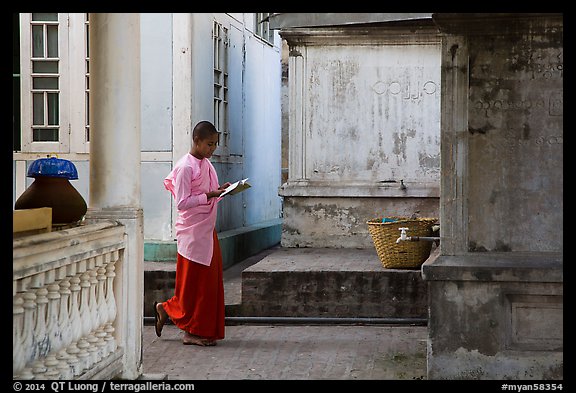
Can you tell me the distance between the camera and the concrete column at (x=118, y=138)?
20.3ft

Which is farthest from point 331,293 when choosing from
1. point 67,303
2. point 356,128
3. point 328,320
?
point 67,303

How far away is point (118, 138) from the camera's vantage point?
6.20 meters

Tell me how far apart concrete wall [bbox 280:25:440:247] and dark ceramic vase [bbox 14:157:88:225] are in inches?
240

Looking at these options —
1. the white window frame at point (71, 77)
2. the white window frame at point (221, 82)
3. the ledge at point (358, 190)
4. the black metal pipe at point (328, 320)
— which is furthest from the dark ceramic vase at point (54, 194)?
the white window frame at point (221, 82)

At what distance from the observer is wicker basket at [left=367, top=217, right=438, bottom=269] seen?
9492 mm

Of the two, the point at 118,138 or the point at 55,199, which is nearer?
the point at 55,199

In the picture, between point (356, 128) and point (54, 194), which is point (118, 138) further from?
point (356, 128)

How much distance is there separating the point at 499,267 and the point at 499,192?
0.52 metres

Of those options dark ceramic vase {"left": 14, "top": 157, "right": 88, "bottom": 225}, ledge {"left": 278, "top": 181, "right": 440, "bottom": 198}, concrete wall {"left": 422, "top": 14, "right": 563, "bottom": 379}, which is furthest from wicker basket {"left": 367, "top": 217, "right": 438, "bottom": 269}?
dark ceramic vase {"left": 14, "top": 157, "right": 88, "bottom": 225}

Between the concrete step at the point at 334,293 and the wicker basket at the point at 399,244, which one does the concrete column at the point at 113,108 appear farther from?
the wicker basket at the point at 399,244

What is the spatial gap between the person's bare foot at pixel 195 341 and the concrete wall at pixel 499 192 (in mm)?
2611

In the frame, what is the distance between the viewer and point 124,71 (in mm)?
6195

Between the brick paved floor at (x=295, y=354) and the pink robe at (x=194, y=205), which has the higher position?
the pink robe at (x=194, y=205)
